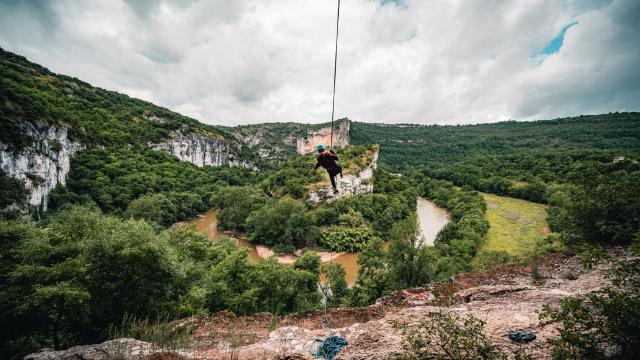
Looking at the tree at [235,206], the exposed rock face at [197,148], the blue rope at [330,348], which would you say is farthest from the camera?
the exposed rock face at [197,148]

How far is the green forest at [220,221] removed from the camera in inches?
353

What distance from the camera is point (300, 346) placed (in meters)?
6.88

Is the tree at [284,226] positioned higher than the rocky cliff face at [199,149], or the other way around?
the rocky cliff face at [199,149]

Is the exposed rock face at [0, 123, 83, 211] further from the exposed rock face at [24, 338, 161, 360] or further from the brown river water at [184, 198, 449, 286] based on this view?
the exposed rock face at [24, 338, 161, 360]

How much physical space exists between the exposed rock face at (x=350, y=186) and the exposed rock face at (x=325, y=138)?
60393 mm

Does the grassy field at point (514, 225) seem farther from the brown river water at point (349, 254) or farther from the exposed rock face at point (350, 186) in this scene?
the exposed rock face at point (350, 186)

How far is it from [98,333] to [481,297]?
13.5 meters

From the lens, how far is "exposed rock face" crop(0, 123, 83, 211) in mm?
34000

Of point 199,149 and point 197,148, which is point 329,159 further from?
point 199,149

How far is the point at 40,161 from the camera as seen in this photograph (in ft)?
127

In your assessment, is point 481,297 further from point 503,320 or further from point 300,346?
point 300,346

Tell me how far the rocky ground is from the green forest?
3.71 ft

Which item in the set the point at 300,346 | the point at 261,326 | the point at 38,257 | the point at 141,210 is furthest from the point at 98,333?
the point at 141,210

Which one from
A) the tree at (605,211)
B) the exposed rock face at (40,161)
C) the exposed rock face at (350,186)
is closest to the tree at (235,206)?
the exposed rock face at (350,186)
